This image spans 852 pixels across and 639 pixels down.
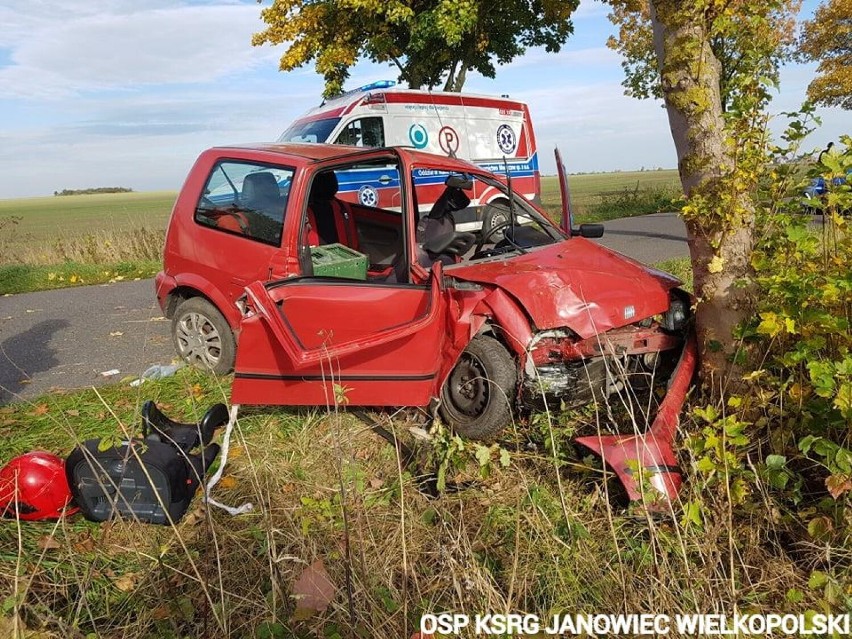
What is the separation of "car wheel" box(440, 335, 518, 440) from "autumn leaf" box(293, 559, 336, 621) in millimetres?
1440

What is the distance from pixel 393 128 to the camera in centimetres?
1121

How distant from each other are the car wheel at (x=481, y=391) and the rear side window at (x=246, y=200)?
1.68m

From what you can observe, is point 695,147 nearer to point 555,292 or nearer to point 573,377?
point 555,292

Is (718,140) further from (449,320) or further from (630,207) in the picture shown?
(630,207)

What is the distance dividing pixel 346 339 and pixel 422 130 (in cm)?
891

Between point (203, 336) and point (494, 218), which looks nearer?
point (494, 218)

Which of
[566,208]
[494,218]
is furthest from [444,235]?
Answer: [566,208]

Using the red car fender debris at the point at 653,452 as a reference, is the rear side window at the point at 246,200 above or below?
above

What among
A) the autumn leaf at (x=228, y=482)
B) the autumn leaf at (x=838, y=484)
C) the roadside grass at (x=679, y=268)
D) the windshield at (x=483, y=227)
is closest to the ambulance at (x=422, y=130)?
the roadside grass at (x=679, y=268)

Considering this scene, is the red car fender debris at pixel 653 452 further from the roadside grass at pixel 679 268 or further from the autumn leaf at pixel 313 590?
the roadside grass at pixel 679 268

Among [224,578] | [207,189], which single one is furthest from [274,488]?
[207,189]

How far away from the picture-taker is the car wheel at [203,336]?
16.3 feet

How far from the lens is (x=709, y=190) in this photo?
10.6 ft

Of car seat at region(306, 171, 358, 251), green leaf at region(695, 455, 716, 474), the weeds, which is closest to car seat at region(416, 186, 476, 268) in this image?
car seat at region(306, 171, 358, 251)
